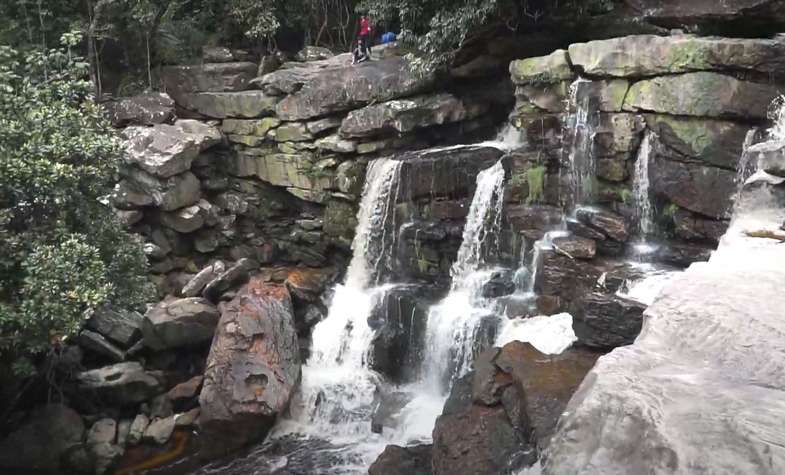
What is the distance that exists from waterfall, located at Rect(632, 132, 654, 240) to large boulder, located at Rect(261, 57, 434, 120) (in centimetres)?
543

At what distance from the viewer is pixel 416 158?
14.4m

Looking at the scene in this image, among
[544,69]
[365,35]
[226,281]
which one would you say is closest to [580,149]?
[544,69]

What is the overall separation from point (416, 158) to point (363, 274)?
2916mm

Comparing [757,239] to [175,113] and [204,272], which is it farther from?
[175,113]

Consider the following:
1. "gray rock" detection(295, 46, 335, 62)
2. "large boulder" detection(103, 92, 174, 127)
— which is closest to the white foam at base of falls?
"large boulder" detection(103, 92, 174, 127)

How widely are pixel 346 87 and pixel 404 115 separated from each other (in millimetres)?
1670

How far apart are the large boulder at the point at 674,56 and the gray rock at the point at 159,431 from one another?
9.88 meters

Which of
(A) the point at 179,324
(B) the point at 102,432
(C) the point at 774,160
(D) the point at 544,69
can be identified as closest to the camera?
(C) the point at 774,160

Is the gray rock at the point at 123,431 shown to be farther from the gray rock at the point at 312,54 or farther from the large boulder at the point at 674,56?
the gray rock at the point at 312,54

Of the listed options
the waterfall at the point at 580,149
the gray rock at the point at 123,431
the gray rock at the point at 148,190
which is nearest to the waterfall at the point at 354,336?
the gray rock at the point at 123,431

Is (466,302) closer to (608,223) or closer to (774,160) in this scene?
(608,223)

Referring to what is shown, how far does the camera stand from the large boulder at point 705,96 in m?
10.3

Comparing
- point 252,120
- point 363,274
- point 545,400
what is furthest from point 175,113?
point 545,400

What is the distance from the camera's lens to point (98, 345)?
1231 cm
